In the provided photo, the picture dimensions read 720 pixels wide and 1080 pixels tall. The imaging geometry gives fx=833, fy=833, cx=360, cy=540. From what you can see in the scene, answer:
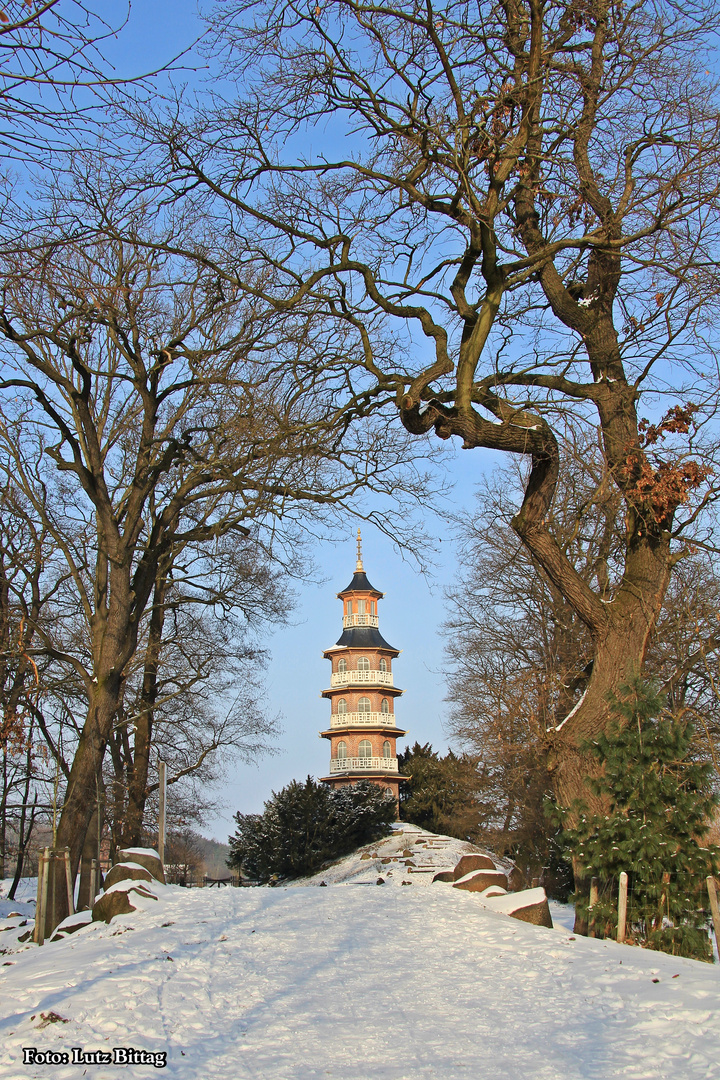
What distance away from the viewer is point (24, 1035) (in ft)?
→ 16.1

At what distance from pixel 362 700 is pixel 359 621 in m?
4.11

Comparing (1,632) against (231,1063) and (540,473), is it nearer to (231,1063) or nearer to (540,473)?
(540,473)

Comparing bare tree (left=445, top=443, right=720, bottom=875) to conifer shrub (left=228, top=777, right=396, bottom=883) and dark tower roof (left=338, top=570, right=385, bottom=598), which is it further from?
dark tower roof (left=338, top=570, right=385, bottom=598)

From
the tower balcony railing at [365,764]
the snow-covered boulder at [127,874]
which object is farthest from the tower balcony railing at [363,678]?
the snow-covered boulder at [127,874]

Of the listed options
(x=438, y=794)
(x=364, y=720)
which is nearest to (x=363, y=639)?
(x=364, y=720)

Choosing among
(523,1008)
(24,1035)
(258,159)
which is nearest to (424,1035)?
(523,1008)

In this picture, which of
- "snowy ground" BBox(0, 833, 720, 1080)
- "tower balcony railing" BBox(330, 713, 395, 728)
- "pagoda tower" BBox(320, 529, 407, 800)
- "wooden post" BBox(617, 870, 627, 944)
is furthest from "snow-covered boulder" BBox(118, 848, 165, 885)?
"tower balcony railing" BBox(330, 713, 395, 728)

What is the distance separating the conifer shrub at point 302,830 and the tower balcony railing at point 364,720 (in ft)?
42.2

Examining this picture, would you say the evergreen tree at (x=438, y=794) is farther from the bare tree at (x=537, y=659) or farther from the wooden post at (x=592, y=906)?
the wooden post at (x=592, y=906)

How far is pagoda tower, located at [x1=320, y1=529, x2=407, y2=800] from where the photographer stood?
132 ft

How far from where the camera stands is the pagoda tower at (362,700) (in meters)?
40.1

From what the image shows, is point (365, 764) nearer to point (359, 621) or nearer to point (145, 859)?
point (359, 621)

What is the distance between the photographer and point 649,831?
28.5 ft

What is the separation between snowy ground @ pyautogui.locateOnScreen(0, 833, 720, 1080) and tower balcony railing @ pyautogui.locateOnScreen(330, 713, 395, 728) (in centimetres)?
3182
